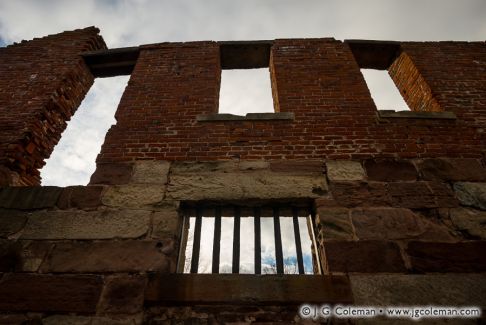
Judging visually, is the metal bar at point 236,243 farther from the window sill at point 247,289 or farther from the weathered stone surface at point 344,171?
the weathered stone surface at point 344,171

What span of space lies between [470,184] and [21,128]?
5402 mm

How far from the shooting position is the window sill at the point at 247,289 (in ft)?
7.48

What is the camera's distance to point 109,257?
2574 mm

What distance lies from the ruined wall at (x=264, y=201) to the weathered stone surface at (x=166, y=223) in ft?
→ 0.04

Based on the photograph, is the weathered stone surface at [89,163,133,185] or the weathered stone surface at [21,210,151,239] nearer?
the weathered stone surface at [21,210,151,239]

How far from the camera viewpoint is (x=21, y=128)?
12.4ft

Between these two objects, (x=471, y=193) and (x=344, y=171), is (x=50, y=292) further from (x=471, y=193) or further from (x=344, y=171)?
(x=471, y=193)

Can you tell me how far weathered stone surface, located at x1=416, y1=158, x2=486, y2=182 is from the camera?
310 centimetres

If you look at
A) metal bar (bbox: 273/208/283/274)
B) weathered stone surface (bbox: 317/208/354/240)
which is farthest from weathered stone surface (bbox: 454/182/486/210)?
metal bar (bbox: 273/208/283/274)

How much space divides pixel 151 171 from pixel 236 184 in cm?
98

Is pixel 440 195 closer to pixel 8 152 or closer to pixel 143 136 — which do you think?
pixel 143 136

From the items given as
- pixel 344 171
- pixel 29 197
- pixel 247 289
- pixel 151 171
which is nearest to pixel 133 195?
pixel 151 171

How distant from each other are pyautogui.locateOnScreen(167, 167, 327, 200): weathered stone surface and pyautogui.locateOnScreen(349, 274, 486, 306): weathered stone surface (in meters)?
0.95

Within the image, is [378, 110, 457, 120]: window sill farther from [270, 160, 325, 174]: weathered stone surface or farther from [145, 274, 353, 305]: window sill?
[145, 274, 353, 305]: window sill
